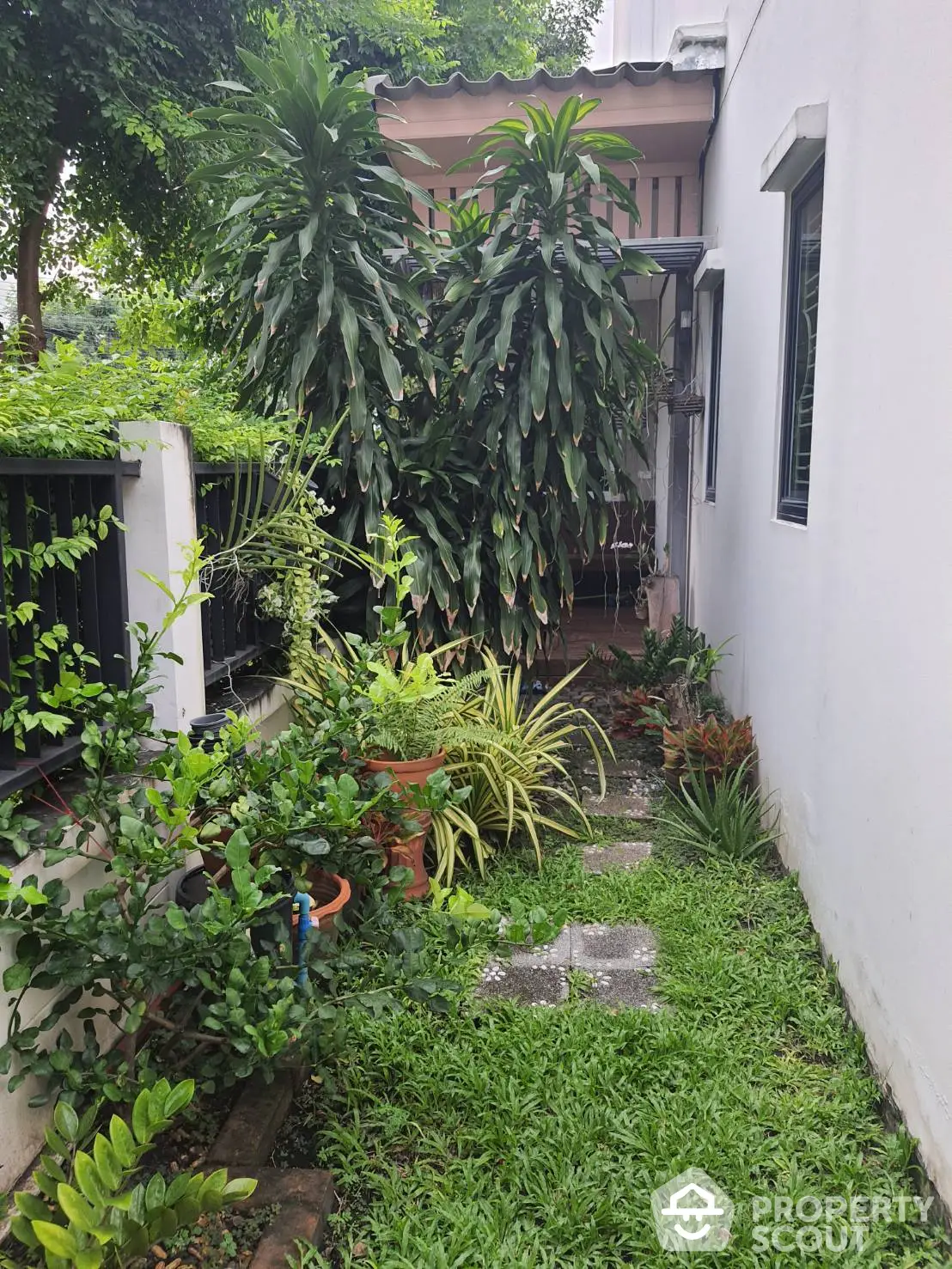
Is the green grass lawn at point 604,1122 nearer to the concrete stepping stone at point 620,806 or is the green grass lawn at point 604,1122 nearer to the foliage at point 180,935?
the foliage at point 180,935

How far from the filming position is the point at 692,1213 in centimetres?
165

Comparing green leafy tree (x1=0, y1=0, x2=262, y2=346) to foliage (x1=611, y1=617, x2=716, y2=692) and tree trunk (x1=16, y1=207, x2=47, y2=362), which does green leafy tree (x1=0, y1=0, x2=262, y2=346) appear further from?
foliage (x1=611, y1=617, x2=716, y2=692)

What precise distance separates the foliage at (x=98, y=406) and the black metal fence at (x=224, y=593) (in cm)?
10

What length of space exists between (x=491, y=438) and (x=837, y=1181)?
2881 mm

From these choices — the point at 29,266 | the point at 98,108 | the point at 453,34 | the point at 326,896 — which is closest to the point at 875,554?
the point at 326,896

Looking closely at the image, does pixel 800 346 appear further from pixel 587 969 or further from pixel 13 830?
pixel 13 830

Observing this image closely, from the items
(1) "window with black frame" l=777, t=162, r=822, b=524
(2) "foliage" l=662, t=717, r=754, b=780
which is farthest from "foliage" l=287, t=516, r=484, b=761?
(1) "window with black frame" l=777, t=162, r=822, b=524

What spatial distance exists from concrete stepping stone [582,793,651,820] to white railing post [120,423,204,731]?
1.72 metres

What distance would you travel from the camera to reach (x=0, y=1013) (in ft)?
5.42

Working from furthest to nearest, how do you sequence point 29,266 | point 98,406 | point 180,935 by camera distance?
point 29,266
point 98,406
point 180,935

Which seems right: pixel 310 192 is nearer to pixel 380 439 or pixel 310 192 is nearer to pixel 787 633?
pixel 380 439

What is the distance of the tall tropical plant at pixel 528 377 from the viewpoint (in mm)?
3727

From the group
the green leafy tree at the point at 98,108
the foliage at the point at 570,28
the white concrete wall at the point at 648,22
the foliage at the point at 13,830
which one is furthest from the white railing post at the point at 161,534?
the foliage at the point at 570,28

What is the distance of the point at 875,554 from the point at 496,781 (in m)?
1.67
